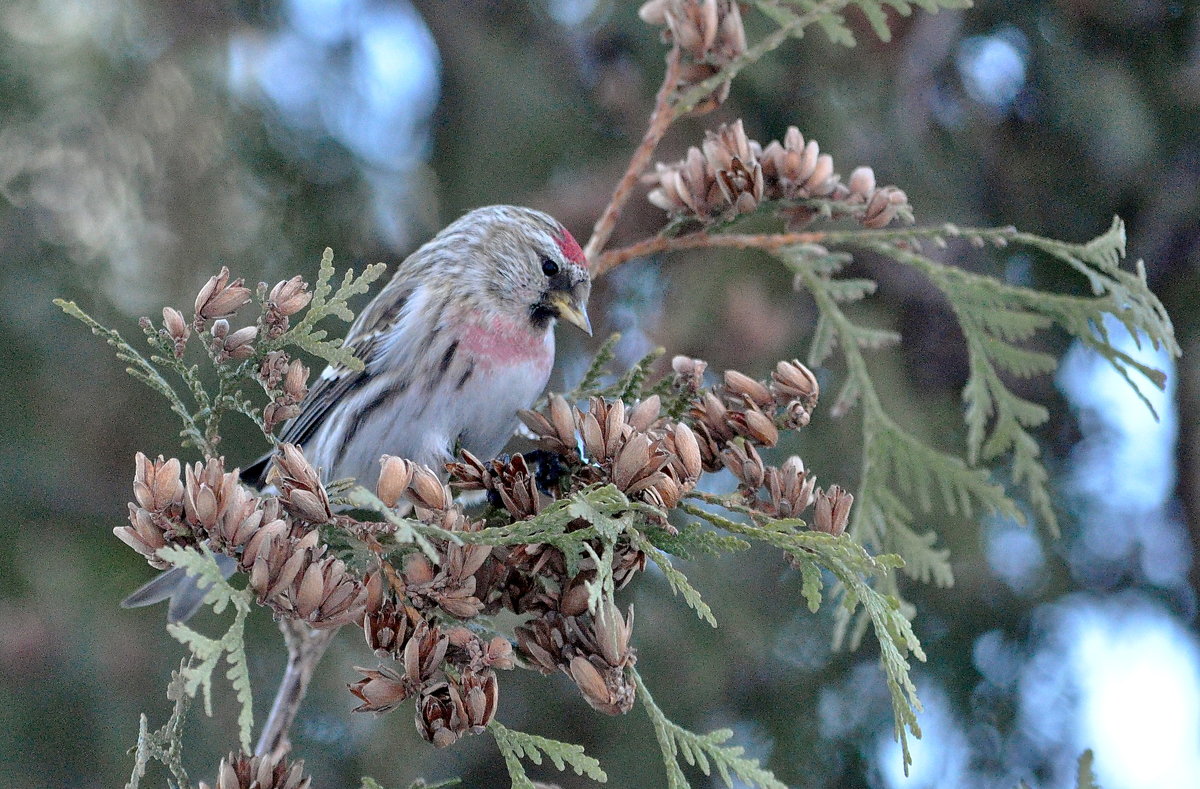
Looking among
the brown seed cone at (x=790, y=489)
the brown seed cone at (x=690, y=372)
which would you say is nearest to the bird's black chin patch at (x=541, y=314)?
the brown seed cone at (x=690, y=372)

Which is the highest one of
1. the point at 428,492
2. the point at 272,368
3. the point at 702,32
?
the point at 702,32

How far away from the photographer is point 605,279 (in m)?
2.73

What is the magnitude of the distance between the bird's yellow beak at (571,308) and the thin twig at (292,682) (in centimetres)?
70

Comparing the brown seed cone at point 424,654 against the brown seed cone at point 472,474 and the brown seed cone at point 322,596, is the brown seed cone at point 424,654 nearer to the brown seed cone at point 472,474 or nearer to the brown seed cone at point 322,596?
the brown seed cone at point 322,596

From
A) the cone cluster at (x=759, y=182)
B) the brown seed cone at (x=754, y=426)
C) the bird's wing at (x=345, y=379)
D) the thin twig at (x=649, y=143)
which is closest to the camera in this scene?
the brown seed cone at (x=754, y=426)

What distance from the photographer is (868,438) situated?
1.77 meters

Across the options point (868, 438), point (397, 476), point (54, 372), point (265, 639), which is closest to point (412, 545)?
point (397, 476)

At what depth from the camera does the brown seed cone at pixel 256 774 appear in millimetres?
1146

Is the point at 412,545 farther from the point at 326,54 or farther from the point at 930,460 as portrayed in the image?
the point at 326,54

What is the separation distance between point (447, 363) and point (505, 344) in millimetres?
102

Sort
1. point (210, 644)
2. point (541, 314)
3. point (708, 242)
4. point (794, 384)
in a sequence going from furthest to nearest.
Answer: point (541, 314), point (708, 242), point (794, 384), point (210, 644)

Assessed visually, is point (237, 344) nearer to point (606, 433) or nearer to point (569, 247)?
point (606, 433)

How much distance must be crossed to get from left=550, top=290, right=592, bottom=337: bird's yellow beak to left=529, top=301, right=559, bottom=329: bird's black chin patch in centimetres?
2

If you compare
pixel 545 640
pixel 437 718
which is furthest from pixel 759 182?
pixel 437 718
